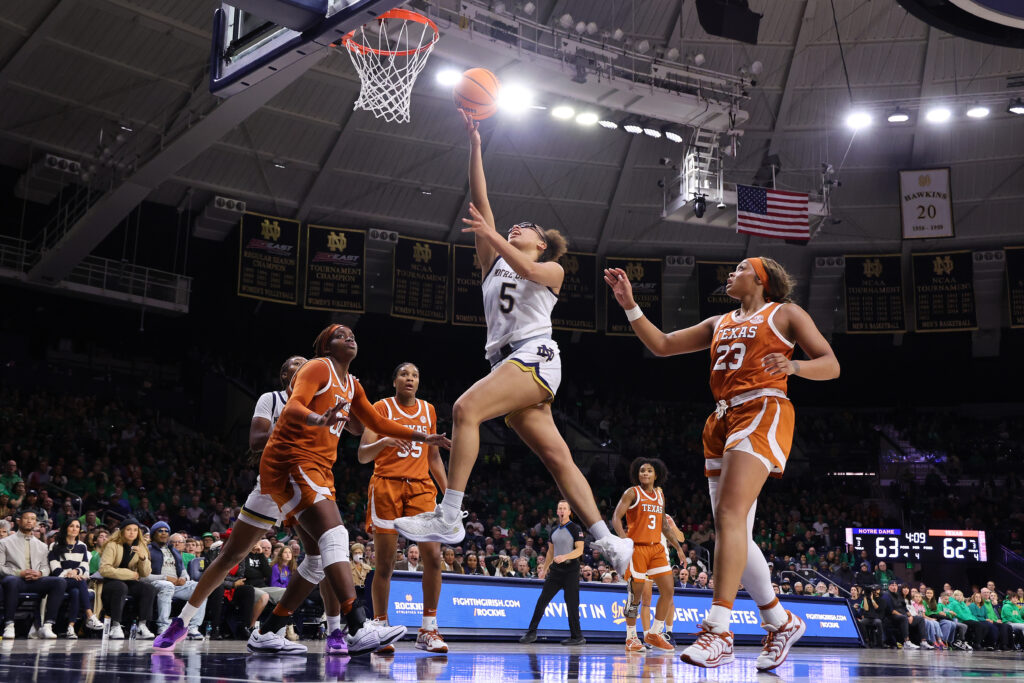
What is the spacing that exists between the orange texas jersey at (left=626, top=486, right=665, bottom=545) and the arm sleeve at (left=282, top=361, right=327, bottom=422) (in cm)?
581

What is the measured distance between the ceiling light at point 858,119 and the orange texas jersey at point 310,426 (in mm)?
20267

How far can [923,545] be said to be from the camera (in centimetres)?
2577

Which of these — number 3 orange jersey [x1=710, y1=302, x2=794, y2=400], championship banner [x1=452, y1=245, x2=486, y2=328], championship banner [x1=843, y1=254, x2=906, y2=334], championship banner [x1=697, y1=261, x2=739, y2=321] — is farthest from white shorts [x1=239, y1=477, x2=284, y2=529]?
championship banner [x1=843, y1=254, x2=906, y2=334]

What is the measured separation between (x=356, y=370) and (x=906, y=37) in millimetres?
18516

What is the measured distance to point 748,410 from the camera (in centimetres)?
528

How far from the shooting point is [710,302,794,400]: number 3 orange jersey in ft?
17.4

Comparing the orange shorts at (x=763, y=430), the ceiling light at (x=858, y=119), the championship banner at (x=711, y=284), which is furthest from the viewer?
the championship banner at (x=711, y=284)

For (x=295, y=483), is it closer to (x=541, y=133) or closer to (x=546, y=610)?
(x=546, y=610)

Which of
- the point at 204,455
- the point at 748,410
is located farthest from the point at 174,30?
the point at 748,410

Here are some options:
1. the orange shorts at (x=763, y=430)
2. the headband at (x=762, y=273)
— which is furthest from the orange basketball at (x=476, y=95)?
the orange shorts at (x=763, y=430)

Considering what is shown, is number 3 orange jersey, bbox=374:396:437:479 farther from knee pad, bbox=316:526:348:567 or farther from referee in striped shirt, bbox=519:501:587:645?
referee in striped shirt, bbox=519:501:587:645

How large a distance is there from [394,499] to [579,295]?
19.8 meters

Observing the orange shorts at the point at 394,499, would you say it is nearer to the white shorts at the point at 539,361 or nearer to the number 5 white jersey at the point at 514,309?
the number 5 white jersey at the point at 514,309

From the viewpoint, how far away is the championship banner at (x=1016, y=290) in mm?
26156
